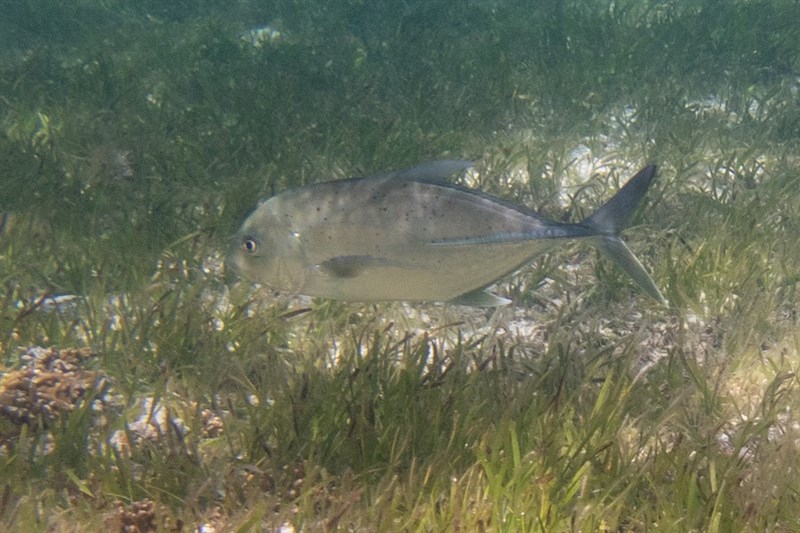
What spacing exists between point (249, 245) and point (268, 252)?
12 centimetres

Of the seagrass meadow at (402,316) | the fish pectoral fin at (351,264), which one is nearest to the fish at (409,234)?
the fish pectoral fin at (351,264)

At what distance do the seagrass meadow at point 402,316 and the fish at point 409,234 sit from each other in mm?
586

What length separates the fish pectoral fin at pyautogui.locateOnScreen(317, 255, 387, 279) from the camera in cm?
336

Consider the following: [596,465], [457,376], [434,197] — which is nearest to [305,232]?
[434,197]

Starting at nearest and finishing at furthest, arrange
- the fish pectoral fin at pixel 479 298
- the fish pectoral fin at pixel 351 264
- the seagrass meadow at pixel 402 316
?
the seagrass meadow at pixel 402 316
the fish pectoral fin at pixel 351 264
the fish pectoral fin at pixel 479 298

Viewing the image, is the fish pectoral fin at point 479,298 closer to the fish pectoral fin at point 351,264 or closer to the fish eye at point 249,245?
the fish pectoral fin at point 351,264

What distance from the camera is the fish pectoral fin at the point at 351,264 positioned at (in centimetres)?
336

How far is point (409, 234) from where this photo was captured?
3.38 meters

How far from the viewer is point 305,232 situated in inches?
136

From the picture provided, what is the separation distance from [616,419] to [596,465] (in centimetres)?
31

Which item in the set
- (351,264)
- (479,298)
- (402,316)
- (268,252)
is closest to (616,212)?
(479,298)

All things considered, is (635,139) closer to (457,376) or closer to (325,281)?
(457,376)

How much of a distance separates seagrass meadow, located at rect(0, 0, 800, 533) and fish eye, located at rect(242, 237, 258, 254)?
29.6 inches

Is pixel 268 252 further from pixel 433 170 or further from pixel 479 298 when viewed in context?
pixel 479 298
